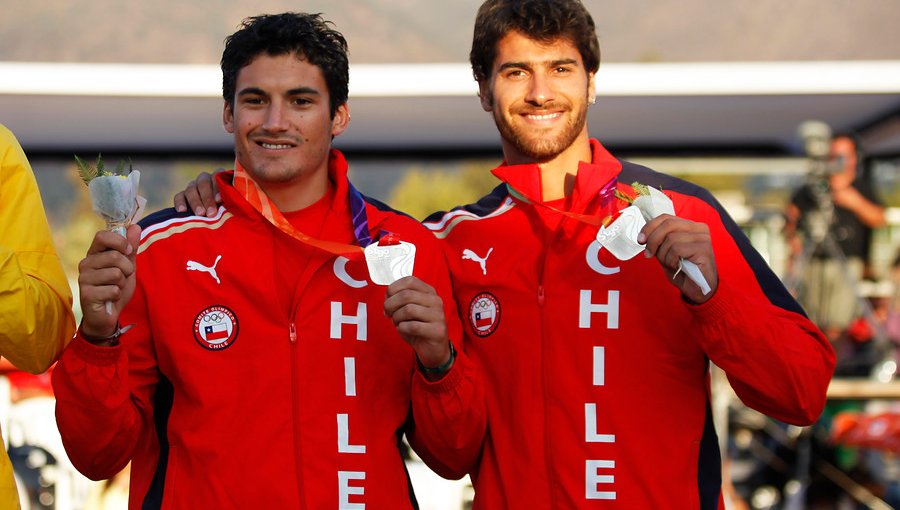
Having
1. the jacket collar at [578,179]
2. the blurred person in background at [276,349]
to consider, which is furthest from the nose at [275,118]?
the jacket collar at [578,179]

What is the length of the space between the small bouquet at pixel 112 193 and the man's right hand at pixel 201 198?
345 mm

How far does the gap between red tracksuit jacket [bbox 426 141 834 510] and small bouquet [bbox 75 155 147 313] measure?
801mm

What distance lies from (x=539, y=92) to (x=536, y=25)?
177 mm

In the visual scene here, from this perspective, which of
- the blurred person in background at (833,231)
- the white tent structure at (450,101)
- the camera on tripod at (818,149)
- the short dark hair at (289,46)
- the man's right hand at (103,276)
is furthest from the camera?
the blurred person in background at (833,231)

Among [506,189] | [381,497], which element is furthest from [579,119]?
[381,497]

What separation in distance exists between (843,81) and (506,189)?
278cm

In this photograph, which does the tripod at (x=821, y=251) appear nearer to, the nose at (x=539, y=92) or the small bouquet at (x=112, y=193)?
the nose at (x=539, y=92)

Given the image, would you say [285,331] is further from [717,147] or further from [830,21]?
[717,147]

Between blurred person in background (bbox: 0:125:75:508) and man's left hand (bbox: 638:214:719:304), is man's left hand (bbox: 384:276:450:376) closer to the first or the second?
man's left hand (bbox: 638:214:719:304)

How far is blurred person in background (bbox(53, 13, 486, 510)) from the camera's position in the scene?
2100 mm

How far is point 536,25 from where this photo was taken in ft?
7.77

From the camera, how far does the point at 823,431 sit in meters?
4.96

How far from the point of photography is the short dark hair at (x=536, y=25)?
237 centimetres

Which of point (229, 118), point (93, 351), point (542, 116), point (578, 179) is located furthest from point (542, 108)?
point (93, 351)
